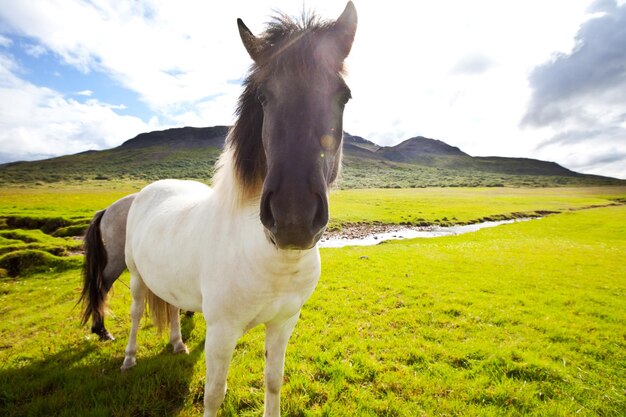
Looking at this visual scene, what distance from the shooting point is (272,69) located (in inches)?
84.0

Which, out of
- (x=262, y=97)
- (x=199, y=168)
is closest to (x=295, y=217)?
(x=262, y=97)

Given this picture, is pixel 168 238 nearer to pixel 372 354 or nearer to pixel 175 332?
pixel 175 332

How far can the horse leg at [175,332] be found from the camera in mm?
4855

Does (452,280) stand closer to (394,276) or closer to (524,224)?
(394,276)

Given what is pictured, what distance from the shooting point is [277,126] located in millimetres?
1963

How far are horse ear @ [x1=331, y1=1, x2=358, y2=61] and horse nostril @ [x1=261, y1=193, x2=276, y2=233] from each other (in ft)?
4.71

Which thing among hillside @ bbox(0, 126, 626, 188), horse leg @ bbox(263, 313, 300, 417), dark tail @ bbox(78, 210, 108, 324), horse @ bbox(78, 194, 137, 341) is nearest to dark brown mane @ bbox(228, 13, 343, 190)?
horse leg @ bbox(263, 313, 300, 417)

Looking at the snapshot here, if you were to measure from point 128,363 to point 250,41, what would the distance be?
194 inches

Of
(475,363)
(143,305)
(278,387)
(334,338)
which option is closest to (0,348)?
(143,305)

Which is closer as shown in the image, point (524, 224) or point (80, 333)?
point (80, 333)

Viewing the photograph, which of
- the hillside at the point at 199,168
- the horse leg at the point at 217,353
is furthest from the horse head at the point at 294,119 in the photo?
the hillside at the point at 199,168

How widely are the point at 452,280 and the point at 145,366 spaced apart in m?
9.90

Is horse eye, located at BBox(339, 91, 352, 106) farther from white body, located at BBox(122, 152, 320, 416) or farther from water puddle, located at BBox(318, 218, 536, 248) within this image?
water puddle, located at BBox(318, 218, 536, 248)

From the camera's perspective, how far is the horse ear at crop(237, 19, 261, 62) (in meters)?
2.29
